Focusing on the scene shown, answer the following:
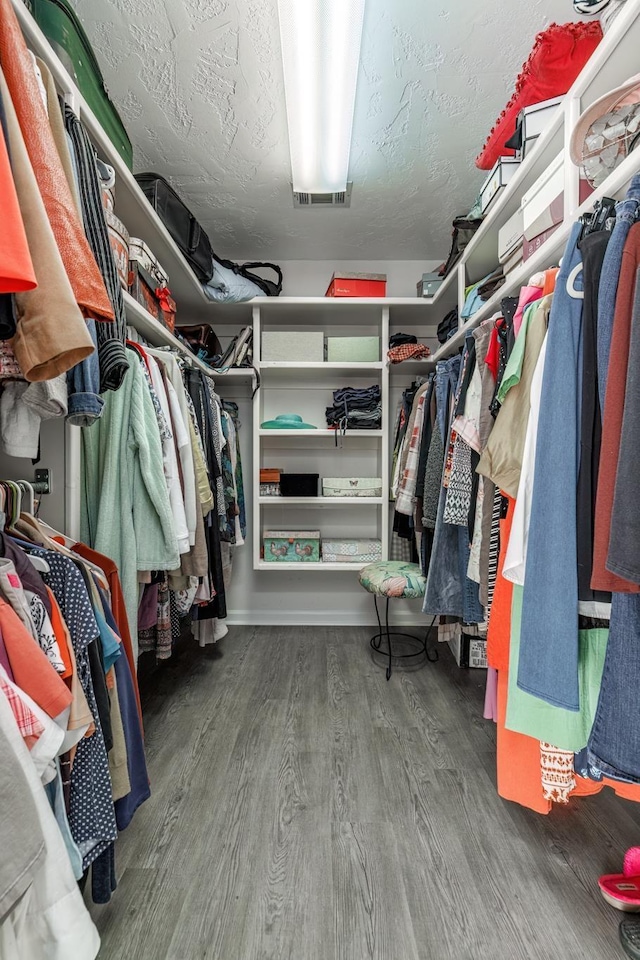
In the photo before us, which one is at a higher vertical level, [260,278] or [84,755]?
[260,278]

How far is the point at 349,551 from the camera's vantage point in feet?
10.0

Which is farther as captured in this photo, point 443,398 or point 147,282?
point 443,398

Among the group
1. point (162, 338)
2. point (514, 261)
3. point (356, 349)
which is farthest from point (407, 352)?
point (162, 338)

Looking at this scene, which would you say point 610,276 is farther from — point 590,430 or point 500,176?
point 500,176

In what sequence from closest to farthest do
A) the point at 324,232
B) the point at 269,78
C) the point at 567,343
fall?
the point at 567,343 < the point at 269,78 < the point at 324,232

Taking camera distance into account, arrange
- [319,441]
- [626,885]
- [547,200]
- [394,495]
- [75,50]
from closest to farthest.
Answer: [626,885], [75,50], [547,200], [394,495], [319,441]

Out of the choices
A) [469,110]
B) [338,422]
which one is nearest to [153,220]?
[469,110]

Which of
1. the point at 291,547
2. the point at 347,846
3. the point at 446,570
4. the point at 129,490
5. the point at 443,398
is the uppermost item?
the point at 443,398

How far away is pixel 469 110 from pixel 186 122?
46.0 inches

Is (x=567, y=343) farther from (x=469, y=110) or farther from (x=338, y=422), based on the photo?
(x=338, y=422)

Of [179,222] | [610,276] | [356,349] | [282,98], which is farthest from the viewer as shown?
[356,349]

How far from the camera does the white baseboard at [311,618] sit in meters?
3.35

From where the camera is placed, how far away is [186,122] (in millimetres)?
1996

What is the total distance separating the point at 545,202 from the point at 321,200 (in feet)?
4.86
